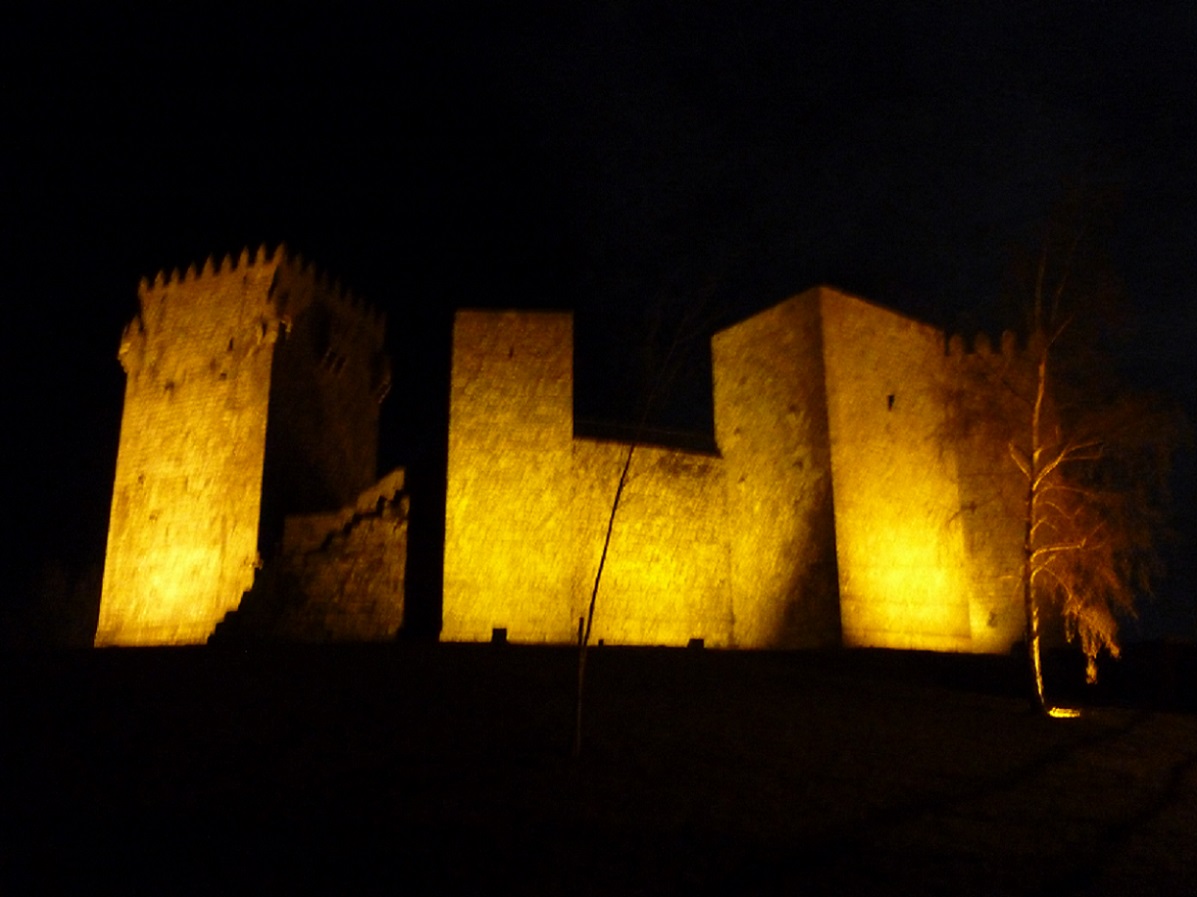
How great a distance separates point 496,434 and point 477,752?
10246 mm

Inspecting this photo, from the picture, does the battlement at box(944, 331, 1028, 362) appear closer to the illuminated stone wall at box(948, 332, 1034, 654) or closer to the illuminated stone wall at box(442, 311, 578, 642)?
the illuminated stone wall at box(948, 332, 1034, 654)

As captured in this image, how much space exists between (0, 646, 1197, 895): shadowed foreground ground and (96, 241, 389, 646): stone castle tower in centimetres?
578

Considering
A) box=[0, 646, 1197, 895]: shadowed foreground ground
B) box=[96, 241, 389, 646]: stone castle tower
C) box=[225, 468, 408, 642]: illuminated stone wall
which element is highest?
box=[96, 241, 389, 646]: stone castle tower

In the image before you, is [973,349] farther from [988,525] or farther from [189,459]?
[189,459]

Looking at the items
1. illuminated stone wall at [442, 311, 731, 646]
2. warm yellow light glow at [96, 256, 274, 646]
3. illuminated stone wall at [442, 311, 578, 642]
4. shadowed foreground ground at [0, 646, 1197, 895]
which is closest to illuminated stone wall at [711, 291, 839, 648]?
illuminated stone wall at [442, 311, 731, 646]

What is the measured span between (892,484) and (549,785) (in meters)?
13.3

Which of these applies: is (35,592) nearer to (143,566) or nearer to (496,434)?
(143,566)

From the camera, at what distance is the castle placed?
755 inches

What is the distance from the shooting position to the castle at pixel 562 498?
19.2 m

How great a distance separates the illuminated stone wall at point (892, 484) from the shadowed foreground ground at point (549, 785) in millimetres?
5041

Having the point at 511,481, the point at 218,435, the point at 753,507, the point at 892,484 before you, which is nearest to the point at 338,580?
the point at 511,481

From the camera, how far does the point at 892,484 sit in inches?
809

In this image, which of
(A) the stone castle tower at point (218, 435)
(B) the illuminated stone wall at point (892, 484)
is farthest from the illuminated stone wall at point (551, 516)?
(A) the stone castle tower at point (218, 435)

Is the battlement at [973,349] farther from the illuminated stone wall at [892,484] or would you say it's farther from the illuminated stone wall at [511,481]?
the illuminated stone wall at [511,481]
